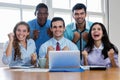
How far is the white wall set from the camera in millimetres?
4740

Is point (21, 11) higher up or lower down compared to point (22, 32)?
higher up

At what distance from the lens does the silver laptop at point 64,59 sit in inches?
77.4

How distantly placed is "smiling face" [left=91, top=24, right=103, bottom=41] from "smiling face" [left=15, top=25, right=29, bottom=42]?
81 cm

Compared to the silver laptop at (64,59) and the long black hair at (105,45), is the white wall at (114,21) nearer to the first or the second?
the long black hair at (105,45)

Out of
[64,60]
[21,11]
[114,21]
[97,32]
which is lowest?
[64,60]

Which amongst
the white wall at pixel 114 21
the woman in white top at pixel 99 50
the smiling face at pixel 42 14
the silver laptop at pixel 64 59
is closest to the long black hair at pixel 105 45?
the woman in white top at pixel 99 50

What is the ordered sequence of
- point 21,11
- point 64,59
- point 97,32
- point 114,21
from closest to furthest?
point 64,59
point 97,32
point 21,11
point 114,21

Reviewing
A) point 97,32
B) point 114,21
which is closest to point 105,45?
point 97,32

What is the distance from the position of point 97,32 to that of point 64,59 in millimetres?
1092

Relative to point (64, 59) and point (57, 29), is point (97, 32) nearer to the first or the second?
point (57, 29)

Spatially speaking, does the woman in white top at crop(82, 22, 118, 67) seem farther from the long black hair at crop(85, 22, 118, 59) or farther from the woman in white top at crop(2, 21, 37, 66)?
the woman in white top at crop(2, 21, 37, 66)

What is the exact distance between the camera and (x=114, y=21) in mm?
4773

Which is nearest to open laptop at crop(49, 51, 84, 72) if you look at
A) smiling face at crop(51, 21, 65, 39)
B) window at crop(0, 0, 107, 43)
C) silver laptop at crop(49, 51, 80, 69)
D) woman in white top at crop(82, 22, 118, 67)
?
silver laptop at crop(49, 51, 80, 69)

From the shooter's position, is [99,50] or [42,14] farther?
[42,14]
